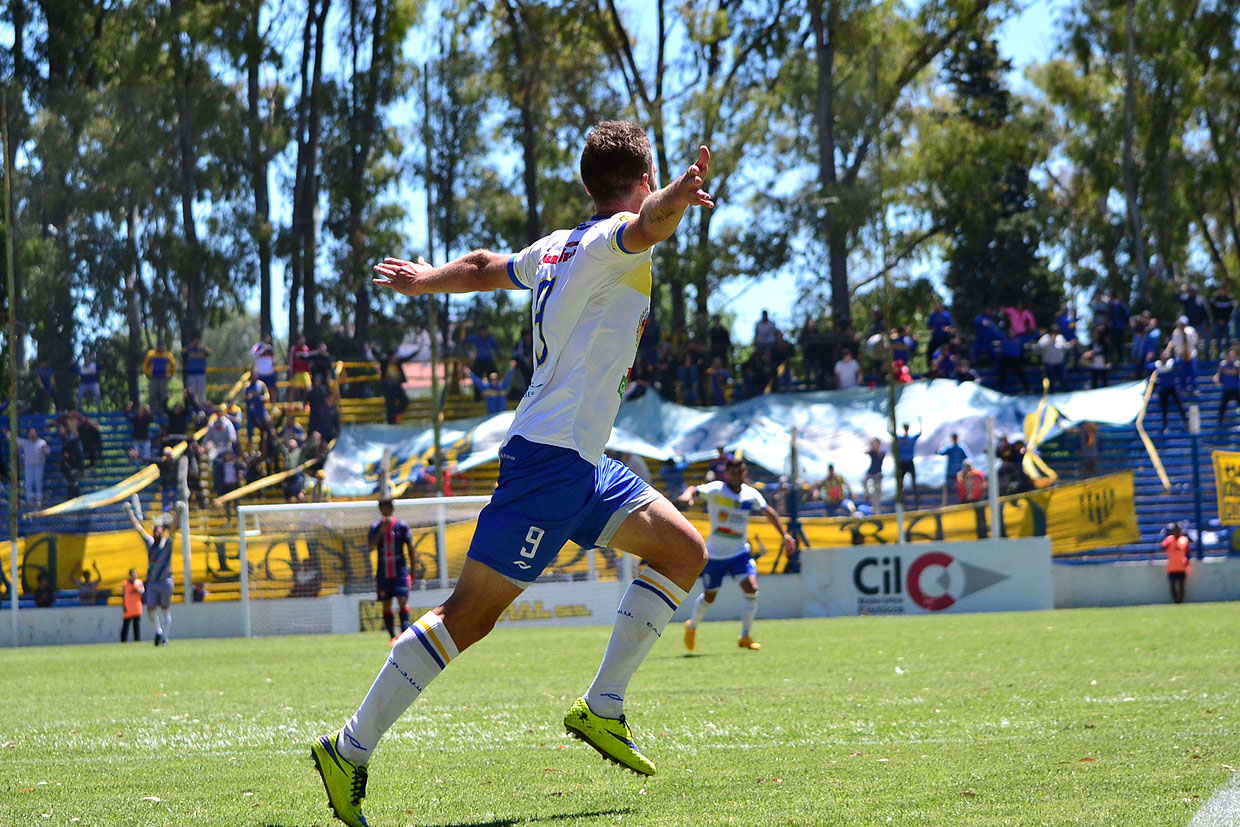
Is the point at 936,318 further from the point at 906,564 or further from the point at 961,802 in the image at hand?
the point at 961,802

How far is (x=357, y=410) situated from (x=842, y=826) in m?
29.6

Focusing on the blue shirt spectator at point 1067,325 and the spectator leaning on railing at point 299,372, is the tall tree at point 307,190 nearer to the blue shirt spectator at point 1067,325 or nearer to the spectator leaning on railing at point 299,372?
the spectator leaning on railing at point 299,372

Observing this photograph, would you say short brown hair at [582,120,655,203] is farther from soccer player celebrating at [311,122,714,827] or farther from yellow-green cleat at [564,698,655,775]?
yellow-green cleat at [564,698,655,775]

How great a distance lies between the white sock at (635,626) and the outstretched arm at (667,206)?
125 cm

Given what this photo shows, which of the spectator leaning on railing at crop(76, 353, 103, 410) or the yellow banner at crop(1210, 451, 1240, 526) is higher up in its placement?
A: the spectator leaning on railing at crop(76, 353, 103, 410)

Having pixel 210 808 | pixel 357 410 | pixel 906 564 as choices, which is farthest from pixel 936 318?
pixel 210 808

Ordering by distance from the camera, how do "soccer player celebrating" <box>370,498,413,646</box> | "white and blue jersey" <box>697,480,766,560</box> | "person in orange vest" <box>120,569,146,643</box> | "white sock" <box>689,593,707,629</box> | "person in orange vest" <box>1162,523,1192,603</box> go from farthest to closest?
"person in orange vest" <box>1162,523,1192,603</box>, "person in orange vest" <box>120,569,146,643</box>, "soccer player celebrating" <box>370,498,413,646</box>, "white and blue jersey" <box>697,480,766,560</box>, "white sock" <box>689,593,707,629</box>

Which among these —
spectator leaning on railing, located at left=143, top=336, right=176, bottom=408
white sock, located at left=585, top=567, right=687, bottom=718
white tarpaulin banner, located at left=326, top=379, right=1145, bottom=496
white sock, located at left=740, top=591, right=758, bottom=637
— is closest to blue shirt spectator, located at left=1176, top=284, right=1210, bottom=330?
white tarpaulin banner, located at left=326, top=379, right=1145, bottom=496

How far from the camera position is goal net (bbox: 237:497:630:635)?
72.2 ft

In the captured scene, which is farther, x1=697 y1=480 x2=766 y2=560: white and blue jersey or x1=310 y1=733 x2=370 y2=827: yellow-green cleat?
x1=697 y1=480 x2=766 y2=560: white and blue jersey

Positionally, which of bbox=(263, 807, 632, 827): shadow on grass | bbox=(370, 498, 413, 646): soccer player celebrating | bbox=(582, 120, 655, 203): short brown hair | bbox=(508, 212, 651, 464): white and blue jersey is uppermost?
bbox=(582, 120, 655, 203): short brown hair

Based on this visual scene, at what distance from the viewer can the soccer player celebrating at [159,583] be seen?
20.5 m

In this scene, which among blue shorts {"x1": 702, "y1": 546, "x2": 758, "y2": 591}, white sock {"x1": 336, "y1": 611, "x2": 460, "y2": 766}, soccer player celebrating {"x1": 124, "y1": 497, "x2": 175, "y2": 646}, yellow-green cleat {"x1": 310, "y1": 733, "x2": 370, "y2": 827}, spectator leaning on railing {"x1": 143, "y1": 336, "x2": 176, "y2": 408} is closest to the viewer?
yellow-green cleat {"x1": 310, "y1": 733, "x2": 370, "y2": 827}

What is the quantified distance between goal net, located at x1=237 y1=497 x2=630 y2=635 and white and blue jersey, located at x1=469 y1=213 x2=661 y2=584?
17.3m
